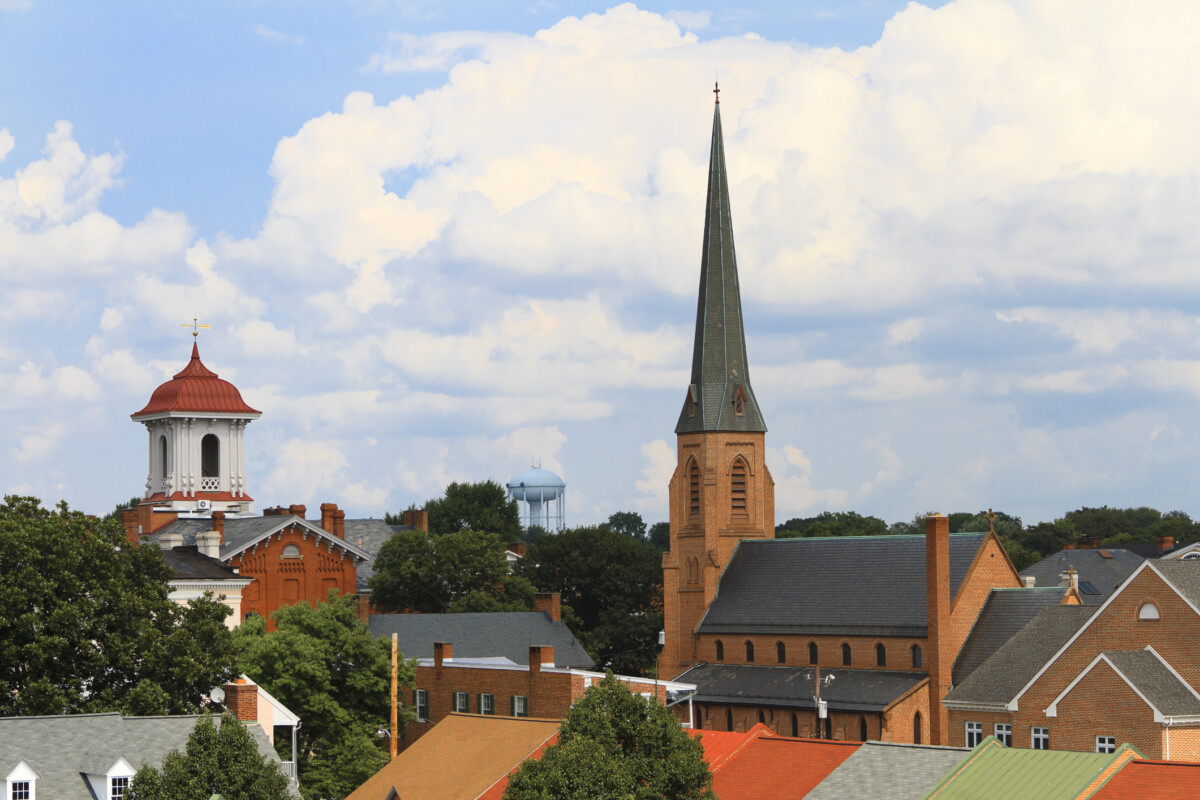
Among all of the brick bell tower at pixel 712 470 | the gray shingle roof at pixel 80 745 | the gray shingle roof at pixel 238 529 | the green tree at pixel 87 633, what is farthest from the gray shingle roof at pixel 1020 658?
the gray shingle roof at pixel 238 529

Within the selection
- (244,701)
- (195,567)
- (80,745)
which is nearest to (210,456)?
(195,567)

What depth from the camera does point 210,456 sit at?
372ft

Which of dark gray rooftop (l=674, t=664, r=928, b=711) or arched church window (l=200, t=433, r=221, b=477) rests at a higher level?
arched church window (l=200, t=433, r=221, b=477)

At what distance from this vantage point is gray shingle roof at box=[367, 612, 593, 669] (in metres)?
90.6

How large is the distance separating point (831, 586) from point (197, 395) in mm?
50033

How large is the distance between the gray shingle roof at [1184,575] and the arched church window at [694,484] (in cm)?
3234

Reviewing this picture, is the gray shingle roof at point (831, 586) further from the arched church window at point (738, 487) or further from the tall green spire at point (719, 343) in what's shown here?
the tall green spire at point (719, 343)

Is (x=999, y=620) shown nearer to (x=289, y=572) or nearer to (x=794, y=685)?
(x=794, y=685)

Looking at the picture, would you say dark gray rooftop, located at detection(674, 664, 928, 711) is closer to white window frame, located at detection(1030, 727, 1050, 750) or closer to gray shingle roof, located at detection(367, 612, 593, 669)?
gray shingle roof, located at detection(367, 612, 593, 669)

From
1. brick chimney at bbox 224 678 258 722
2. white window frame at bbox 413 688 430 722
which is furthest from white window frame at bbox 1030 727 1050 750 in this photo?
brick chimney at bbox 224 678 258 722

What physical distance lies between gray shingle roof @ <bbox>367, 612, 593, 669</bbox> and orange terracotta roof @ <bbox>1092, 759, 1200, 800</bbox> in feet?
177

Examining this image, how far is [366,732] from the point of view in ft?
211

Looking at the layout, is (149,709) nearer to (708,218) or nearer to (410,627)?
(410,627)

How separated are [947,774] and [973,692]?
29349mm
